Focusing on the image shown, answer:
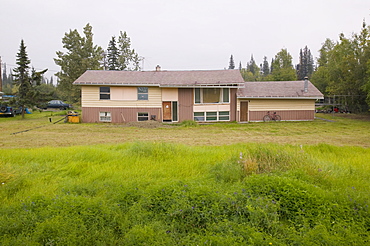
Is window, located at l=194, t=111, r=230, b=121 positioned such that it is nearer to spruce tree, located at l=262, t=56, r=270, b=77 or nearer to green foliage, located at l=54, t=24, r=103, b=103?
green foliage, located at l=54, t=24, r=103, b=103

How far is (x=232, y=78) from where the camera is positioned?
22109 millimetres

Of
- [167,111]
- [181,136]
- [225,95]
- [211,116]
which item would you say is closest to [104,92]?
[167,111]

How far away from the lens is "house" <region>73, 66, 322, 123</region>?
68.7 ft

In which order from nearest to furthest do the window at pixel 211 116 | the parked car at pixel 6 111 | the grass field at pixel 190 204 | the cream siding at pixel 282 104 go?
1. the grass field at pixel 190 204
2. the window at pixel 211 116
3. the cream siding at pixel 282 104
4. the parked car at pixel 6 111

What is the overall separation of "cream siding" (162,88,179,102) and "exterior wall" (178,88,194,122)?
1.10 feet

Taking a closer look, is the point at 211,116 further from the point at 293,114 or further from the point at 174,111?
the point at 293,114

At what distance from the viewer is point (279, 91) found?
22.5 metres

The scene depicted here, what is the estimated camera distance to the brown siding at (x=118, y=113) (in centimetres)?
2091

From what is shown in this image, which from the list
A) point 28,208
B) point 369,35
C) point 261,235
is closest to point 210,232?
point 261,235

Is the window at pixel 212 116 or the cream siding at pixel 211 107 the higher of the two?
the cream siding at pixel 211 107

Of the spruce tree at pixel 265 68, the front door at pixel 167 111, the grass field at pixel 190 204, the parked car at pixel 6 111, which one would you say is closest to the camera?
the grass field at pixel 190 204

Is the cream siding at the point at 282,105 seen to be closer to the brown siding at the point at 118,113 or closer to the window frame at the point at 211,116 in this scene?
the window frame at the point at 211,116

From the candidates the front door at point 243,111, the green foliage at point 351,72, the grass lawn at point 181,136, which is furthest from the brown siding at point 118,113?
the green foliage at point 351,72

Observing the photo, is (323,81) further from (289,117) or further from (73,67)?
(73,67)
